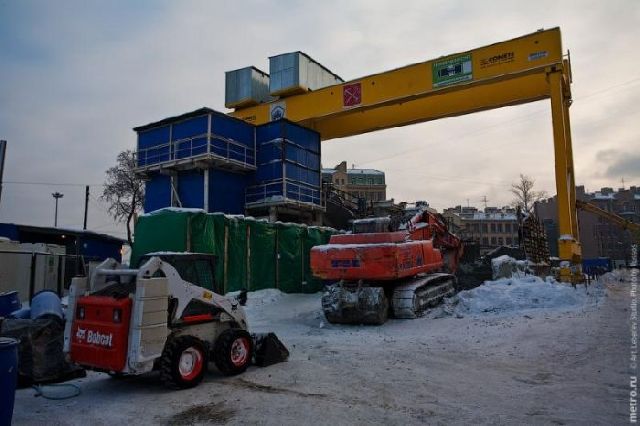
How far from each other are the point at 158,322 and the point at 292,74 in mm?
19739

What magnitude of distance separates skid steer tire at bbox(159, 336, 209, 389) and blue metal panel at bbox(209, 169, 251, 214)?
53.0ft

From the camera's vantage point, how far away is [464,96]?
72.2 feet

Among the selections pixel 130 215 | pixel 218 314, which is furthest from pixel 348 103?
pixel 130 215

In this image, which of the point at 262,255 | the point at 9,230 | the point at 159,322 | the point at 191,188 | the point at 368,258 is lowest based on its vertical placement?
the point at 159,322

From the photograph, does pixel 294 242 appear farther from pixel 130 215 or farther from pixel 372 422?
pixel 130 215

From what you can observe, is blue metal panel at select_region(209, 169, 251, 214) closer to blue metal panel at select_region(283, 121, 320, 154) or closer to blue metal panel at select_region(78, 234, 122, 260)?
blue metal panel at select_region(283, 121, 320, 154)

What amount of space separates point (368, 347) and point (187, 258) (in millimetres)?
3845

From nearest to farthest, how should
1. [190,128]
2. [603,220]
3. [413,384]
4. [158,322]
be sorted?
[158,322] → [413,384] → [190,128] → [603,220]

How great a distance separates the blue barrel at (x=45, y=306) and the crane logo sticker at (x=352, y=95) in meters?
16.8

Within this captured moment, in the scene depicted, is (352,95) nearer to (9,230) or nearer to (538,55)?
(538,55)

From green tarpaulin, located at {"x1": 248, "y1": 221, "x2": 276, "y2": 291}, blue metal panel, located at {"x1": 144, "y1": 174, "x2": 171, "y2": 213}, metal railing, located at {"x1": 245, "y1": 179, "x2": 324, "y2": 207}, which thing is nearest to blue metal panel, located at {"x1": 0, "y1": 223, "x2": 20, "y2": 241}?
blue metal panel, located at {"x1": 144, "y1": 174, "x2": 171, "y2": 213}

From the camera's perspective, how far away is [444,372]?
6.89 metres

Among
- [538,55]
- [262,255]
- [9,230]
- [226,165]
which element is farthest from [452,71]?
[9,230]

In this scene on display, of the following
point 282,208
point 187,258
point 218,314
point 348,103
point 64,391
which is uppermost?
point 348,103
